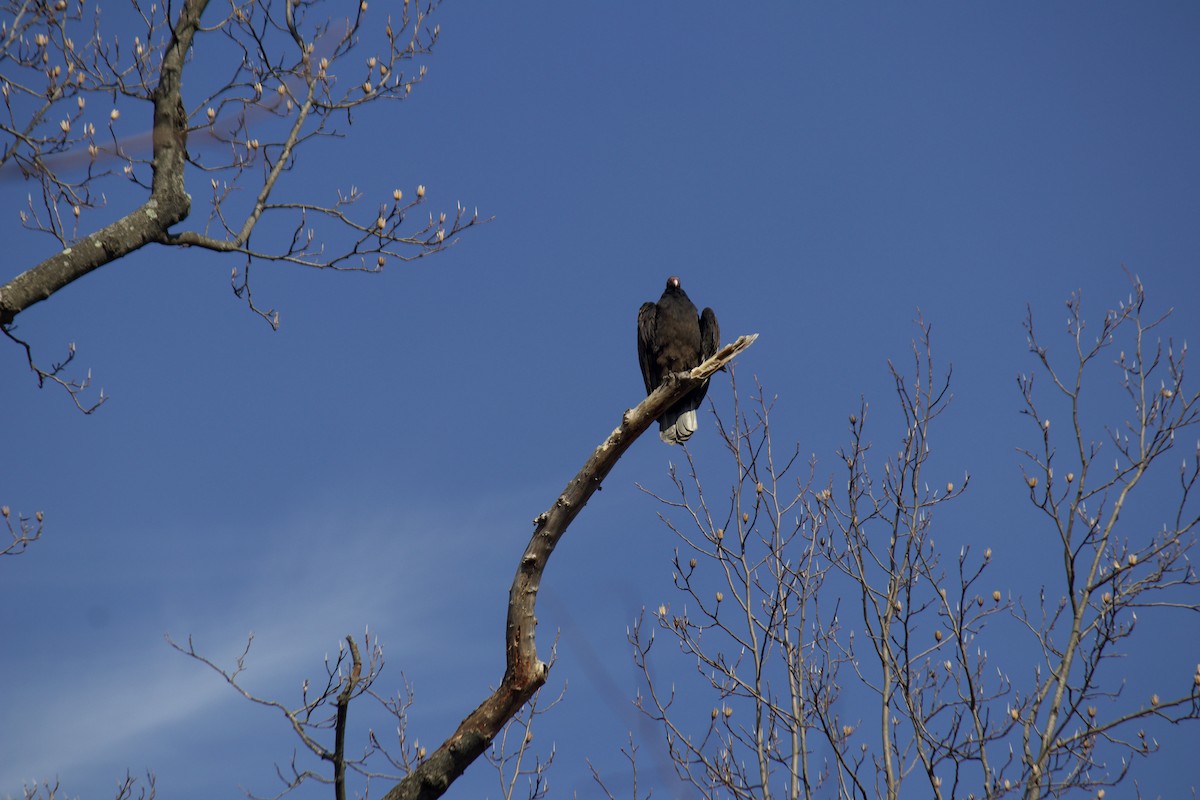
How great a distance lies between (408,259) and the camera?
13.5 ft

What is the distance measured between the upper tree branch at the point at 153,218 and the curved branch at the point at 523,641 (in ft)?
5.28

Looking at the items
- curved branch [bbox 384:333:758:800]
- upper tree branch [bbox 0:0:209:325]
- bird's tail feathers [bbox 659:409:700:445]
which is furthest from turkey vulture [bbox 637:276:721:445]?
upper tree branch [bbox 0:0:209:325]

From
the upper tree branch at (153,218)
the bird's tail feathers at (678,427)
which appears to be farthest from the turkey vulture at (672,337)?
the upper tree branch at (153,218)

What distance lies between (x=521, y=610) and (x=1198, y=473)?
279cm

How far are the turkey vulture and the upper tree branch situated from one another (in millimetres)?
2961

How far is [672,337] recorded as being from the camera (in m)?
6.12

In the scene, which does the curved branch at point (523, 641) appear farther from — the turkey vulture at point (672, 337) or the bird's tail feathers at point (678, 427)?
the turkey vulture at point (672, 337)

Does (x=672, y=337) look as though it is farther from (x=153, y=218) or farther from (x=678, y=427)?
(x=153, y=218)

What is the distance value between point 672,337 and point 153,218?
3166mm

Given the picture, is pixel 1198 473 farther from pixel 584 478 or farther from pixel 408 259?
pixel 408 259

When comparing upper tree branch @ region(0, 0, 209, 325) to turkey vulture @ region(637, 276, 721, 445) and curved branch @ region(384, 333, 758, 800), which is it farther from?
turkey vulture @ region(637, 276, 721, 445)

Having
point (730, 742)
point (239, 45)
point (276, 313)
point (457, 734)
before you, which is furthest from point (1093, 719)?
point (239, 45)

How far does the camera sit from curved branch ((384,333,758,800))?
3.00 meters

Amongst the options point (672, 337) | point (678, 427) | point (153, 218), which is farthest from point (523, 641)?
point (672, 337)
